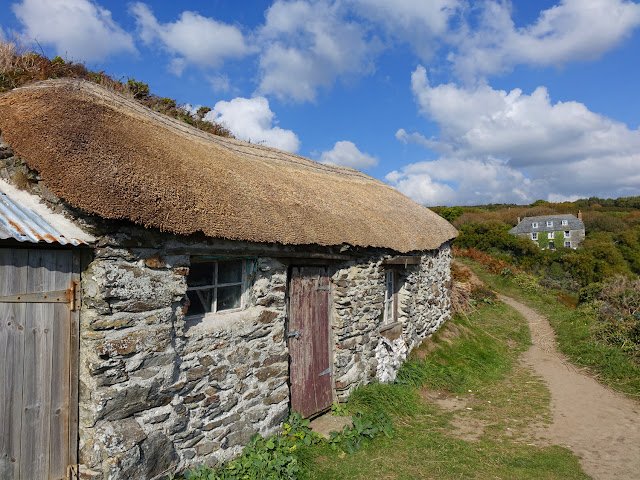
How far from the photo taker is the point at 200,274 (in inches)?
200

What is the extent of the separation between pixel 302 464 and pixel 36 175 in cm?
407

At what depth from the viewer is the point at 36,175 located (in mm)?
4137

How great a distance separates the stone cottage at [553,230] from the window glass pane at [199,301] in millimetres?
37785

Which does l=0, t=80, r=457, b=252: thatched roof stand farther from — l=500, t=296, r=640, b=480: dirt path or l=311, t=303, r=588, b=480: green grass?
l=500, t=296, r=640, b=480: dirt path

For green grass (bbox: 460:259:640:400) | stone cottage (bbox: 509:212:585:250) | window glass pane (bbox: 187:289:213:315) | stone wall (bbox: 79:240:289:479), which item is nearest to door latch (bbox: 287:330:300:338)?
stone wall (bbox: 79:240:289:479)

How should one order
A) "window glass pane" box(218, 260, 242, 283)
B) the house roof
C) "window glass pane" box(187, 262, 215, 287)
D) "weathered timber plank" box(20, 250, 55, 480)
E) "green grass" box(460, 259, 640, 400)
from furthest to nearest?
the house roof
"green grass" box(460, 259, 640, 400)
"window glass pane" box(218, 260, 242, 283)
"window glass pane" box(187, 262, 215, 287)
"weathered timber plank" box(20, 250, 55, 480)

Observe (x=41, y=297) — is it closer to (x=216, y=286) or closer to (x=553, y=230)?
(x=216, y=286)

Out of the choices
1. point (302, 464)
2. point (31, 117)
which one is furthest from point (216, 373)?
point (31, 117)

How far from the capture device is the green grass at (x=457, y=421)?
5.59 metres

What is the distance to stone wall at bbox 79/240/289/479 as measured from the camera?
390 centimetres

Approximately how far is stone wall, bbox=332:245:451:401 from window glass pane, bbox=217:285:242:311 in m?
2.04

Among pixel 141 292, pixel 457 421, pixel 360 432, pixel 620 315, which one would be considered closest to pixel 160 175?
pixel 141 292

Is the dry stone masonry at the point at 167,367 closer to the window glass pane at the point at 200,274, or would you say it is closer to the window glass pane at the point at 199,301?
the window glass pane at the point at 199,301

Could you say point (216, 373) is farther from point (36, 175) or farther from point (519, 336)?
point (519, 336)
